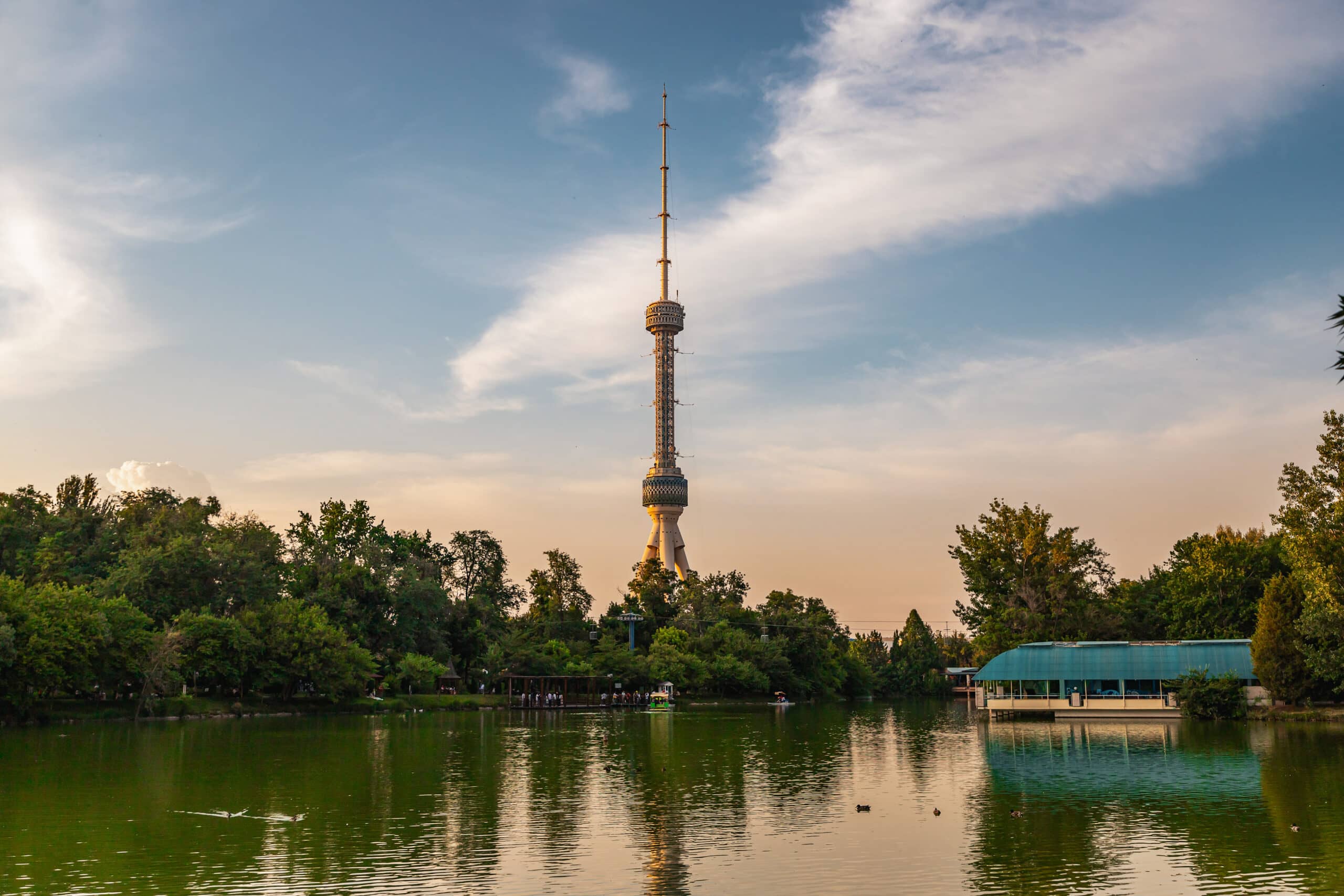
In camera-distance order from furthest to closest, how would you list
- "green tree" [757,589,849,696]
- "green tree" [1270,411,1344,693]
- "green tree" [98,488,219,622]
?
"green tree" [757,589,849,696] → "green tree" [98,488,219,622] → "green tree" [1270,411,1344,693]

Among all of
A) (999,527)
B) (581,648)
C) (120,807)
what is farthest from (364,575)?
(120,807)

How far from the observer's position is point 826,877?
19125mm

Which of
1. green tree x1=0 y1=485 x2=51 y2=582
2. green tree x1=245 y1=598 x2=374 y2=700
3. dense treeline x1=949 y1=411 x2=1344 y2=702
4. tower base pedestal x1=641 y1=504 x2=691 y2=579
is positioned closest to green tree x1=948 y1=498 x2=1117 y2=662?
dense treeline x1=949 y1=411 x2=1344 y2=702

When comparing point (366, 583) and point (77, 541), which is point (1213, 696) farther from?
point (77, 541)

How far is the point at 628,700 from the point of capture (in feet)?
316

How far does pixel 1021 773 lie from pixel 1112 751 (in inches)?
395

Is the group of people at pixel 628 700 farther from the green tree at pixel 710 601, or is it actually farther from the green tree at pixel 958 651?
the green tree at pixel 958 651

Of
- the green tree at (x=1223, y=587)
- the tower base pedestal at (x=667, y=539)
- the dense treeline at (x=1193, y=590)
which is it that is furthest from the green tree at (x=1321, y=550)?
the tower base pedestal at (x=667, y=539)

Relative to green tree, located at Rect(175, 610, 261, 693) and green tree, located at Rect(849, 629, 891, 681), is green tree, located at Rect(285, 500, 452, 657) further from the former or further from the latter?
green tree, located at Rect(849, 629, 891, 681)

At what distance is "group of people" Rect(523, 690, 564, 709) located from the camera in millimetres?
91188

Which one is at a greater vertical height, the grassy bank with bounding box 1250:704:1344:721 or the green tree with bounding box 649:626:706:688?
the green tree with bounding box 649:626:706:688

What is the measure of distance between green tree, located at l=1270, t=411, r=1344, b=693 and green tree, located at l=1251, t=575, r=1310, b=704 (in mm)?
1649

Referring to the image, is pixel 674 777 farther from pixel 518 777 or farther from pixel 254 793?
pixel 254 793

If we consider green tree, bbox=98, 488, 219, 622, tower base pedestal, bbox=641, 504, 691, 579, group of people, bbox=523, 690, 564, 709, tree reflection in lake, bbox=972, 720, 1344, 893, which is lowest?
tree reflection in lake, bbox=972, 720, 1344, 893
